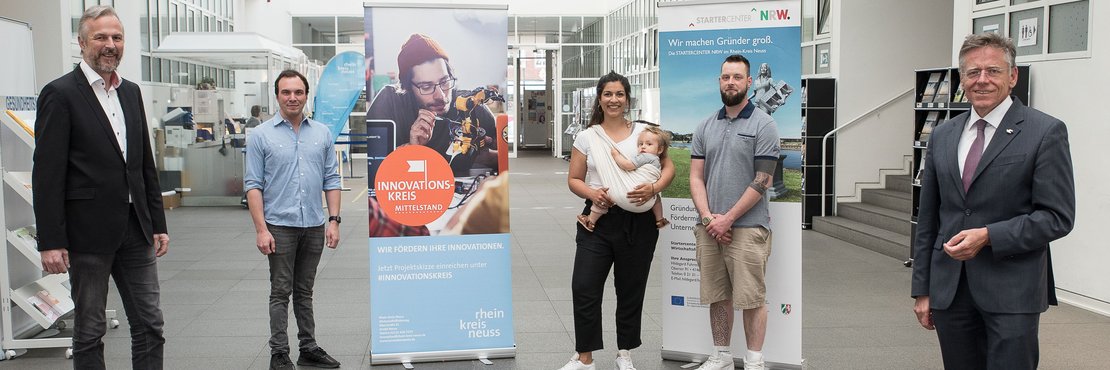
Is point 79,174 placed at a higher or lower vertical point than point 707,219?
higher

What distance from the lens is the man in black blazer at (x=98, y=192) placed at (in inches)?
136

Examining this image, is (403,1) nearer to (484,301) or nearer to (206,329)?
(484,301)

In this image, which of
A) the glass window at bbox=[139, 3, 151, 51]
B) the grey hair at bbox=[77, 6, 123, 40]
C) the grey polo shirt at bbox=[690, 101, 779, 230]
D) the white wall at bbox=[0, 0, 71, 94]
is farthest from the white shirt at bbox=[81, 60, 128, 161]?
the glass window at bbox=[139, 3, 151, 51]

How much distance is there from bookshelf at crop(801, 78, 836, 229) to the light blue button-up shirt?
689cm

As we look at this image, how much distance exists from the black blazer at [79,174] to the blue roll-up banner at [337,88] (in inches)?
390

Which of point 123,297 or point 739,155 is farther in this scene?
point 739,155

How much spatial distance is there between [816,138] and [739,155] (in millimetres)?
6454

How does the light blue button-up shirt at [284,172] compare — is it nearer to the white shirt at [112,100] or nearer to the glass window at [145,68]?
the white shirt at [112,100]

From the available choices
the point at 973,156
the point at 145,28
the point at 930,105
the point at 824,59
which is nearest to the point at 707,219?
the point at 973,156

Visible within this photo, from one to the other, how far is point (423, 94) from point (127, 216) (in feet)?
5.16

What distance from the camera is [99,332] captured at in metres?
3.65

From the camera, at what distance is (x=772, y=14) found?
461 cm

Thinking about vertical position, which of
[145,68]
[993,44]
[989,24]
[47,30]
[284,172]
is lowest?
[284,172]

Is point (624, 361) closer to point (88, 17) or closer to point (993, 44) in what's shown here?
point (993, 44)
